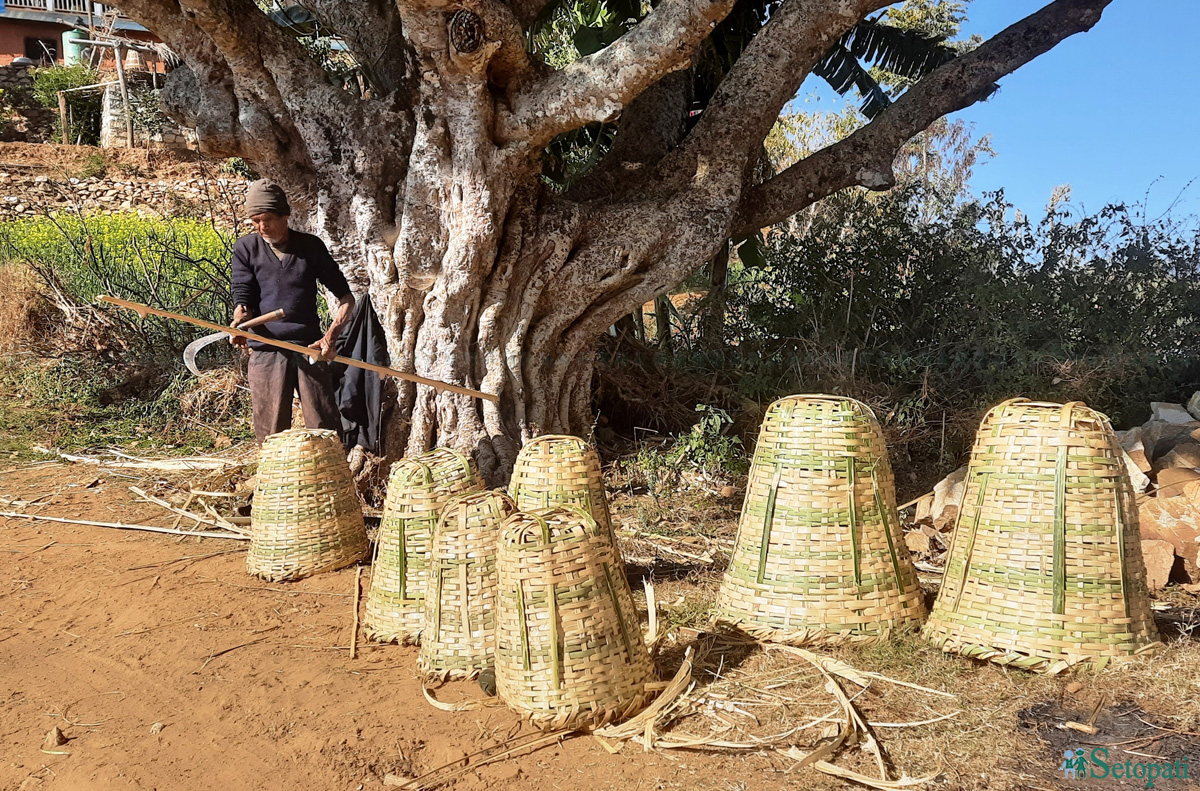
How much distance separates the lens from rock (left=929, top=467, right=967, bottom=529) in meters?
4.86

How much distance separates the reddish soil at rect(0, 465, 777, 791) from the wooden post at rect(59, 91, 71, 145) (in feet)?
72.8

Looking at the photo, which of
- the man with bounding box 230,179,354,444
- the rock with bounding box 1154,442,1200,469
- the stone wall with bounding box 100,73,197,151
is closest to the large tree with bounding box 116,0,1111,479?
the man with bounding box 230,179,354,444

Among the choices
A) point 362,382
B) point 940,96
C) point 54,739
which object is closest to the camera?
point 54,739

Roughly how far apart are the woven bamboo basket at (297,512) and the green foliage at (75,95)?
23553mm

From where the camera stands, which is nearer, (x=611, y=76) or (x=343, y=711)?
(x=343, y=711)

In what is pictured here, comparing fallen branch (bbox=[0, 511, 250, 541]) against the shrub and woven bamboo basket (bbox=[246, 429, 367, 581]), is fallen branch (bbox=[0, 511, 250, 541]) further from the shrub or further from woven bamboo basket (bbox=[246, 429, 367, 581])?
the shrub

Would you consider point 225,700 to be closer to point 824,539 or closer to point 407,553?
point 407,553

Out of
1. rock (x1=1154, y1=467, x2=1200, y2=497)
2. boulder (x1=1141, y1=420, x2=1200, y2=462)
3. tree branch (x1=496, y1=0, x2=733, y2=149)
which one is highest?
tree branch (x1=496, y1=0, x2=733, y2=149)

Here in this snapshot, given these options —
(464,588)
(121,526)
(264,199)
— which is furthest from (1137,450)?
(121,526)

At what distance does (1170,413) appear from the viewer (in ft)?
18.9

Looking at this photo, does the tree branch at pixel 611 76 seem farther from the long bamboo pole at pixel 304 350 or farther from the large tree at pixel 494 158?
the long bamboo pole at pixel 304 350

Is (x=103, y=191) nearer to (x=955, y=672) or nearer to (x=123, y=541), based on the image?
(x=123, y=541)

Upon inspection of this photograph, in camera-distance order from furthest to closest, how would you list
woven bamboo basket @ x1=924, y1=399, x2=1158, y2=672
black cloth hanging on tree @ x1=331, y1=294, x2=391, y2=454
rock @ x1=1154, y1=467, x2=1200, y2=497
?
black cloth hanging on tree @ x1=331, y1=294, x2=391, y2=454, rock @ x1=1154, y1=467, x2=1200, y2=497, woven bamboo basket @ x1=924, y1=399, x2=1158, y2=672

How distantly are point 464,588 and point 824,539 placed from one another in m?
1.32
